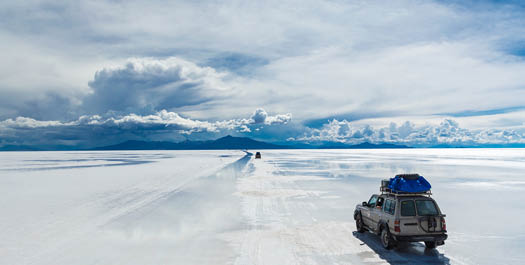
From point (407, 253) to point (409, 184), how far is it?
1.96 m

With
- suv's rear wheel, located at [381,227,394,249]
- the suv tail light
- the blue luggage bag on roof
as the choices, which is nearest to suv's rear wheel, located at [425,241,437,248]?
suv's rear wheel, located at [381,227,394,249]

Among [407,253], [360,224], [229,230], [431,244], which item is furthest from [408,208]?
[229,230]

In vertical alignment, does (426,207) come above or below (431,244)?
above

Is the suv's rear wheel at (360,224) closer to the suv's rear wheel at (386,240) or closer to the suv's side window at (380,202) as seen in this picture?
the suv's side window at (380,202)

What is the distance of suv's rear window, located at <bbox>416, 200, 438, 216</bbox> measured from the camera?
→ 10.5 m

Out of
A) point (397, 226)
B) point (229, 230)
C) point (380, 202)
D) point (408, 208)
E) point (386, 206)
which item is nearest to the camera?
point (397, 226)

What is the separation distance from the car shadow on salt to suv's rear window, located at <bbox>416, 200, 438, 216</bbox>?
3.80ft

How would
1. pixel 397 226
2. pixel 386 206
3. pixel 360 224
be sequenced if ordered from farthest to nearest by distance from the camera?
1. pixel 360 224
2. pixel 386 206
3. pixel 397 226

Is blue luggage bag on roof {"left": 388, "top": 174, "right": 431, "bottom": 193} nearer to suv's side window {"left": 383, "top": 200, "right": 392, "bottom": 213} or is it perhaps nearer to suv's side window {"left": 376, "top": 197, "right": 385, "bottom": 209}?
suv's side window {"left": 383, "top": 200, "right": 392, "bottom": 213}

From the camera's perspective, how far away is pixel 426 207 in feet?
34.7

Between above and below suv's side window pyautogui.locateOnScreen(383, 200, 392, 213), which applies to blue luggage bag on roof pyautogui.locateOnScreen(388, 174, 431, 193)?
above

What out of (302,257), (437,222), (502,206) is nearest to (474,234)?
(437,222)

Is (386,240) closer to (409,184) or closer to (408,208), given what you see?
A: (408,208)

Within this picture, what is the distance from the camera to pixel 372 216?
12.0 meters
